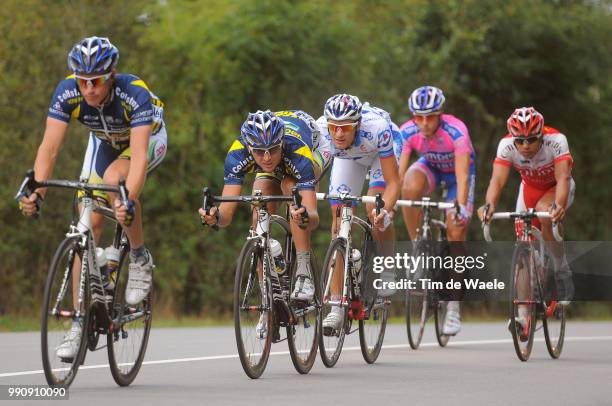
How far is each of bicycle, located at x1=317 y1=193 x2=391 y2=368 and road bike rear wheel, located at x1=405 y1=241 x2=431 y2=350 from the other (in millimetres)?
1417


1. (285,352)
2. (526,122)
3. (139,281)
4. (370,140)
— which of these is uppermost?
(526,122)

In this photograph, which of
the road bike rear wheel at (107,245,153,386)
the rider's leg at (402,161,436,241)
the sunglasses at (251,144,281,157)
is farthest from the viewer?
the rider's leg at (402,161,436,241)

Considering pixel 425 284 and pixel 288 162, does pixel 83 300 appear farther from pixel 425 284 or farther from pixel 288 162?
pixel 425 284

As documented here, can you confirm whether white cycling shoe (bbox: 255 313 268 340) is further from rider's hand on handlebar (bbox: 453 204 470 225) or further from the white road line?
rider's hand on handlebar (bbox: 453 204 470 225)

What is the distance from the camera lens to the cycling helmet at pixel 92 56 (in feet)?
28.8

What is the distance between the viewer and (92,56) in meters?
8.78

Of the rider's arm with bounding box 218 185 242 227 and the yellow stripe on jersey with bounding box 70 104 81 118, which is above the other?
the yellow stripe on jersey with bounding box 70 104 81 118

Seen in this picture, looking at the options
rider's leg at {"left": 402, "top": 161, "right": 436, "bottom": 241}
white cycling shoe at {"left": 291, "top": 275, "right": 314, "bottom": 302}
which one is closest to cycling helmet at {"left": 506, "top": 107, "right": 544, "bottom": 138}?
rider's leg at {"left": 402, "top": 161, "right": 436, "bottom": 241}

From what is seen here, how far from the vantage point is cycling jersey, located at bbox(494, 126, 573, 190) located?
1257cm

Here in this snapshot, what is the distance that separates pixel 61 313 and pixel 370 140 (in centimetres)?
434

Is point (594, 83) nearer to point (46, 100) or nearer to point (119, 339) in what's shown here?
point (46, 100)

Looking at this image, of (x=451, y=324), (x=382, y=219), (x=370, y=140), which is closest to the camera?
(x=382, y=219)

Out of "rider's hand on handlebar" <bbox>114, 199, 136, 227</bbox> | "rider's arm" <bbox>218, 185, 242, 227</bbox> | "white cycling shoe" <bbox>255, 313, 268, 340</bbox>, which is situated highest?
"rider's arm" <bbox>218, 185, 242, 227</bbox>

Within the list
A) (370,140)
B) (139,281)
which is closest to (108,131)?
(139,281)
